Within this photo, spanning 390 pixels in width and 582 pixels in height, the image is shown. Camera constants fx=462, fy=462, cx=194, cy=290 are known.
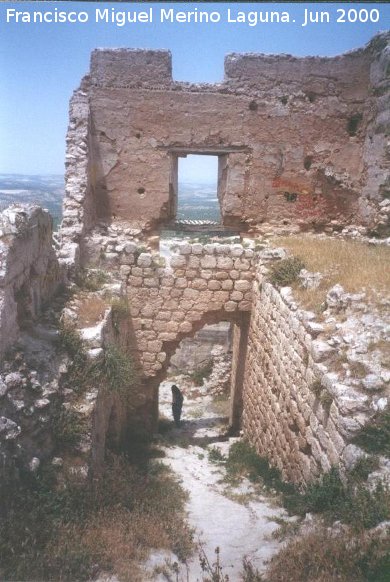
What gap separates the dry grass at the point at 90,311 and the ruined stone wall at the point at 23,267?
0.50 metres

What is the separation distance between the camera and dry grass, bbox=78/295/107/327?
6143 mm

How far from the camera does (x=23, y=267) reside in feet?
17.5

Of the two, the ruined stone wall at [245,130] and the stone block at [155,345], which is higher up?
the ruined stone wall at [245,130]

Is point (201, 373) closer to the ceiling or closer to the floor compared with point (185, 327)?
closer to the floor

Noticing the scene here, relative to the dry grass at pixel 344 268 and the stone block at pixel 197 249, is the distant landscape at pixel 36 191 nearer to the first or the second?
the stone block at pixel 197 249

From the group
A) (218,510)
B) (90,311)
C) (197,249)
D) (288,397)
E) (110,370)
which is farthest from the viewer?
(197,249)

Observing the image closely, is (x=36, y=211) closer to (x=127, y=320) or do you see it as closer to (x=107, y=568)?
(x=127, y=320)

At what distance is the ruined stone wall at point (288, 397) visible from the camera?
189 inches

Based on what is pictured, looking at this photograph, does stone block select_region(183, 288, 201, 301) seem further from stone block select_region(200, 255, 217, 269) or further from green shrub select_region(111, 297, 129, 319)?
green shrub select_region(111, 297, 129, 319)

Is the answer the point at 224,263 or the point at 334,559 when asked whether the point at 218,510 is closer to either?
the point at 334,559

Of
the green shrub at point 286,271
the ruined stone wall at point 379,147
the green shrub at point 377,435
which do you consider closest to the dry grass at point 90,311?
the green shrub at point 286,271

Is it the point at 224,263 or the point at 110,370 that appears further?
the point at 224,263

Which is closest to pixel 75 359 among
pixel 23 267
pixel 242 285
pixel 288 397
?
pixel 23 267

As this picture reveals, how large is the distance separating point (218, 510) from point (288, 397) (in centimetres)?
168
